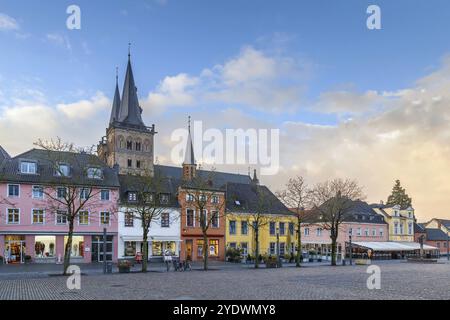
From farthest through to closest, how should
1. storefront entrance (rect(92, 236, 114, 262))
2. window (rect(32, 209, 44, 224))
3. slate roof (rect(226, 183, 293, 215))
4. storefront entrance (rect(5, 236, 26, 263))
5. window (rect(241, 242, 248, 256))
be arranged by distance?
slate roof (rect(226, 183, 293, 215)), window (rect(241, 242, 248, 256)), storefront entrance (rect(92, 236, 114, 262)), window (rect(32, 209, 44, 224)), storefront entrance (rect(5, 236, 26, 263))

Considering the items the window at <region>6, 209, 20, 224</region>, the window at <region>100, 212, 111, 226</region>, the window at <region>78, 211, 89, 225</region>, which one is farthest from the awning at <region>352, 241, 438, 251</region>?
the window at <region>6, 209, 20, 224</region>

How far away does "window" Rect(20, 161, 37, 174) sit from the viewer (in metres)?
49.3

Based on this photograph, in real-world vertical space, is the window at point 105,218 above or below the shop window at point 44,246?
above

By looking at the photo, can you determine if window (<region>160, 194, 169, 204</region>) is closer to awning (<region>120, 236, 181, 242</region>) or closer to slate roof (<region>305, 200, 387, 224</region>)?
awning (<region>120, 236, 181, 242</region>)

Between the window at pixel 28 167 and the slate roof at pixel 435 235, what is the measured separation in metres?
81.4

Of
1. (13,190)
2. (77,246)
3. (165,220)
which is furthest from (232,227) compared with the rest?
(13,190)

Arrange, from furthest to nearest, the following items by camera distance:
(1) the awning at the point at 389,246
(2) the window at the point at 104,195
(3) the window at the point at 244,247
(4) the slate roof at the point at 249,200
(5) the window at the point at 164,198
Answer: (1) the awning at the point at 389,246 → (4) the slate roof at the point at 249,200 → (3) the window at the point at 244,247 → (5) the window at the point at 164,198 → (2) the window at the point at 104,195

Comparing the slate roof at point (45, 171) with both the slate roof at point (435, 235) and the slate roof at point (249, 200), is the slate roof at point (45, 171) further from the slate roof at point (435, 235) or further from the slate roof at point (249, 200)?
the slate roof at point (435, 235)

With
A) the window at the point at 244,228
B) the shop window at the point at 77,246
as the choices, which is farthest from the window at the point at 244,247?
the shop window at the point at 77,246

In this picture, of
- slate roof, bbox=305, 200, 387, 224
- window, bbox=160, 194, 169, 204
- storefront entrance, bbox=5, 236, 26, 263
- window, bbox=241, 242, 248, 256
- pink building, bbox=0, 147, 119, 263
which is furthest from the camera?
slate roof, bbox=305, 200, 387, 224

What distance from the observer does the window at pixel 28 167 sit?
49.3 metres

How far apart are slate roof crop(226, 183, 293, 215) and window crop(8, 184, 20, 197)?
2450 centimetres
